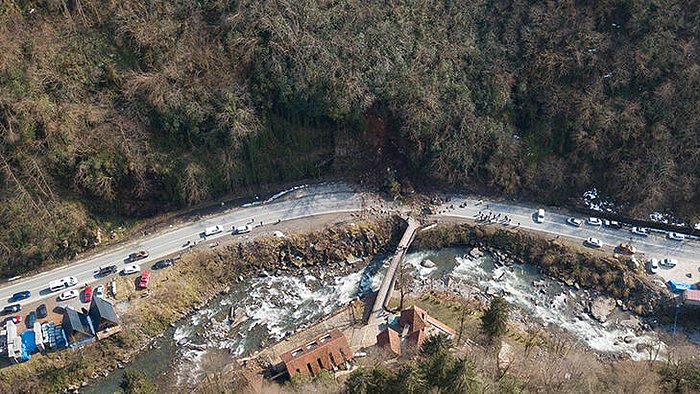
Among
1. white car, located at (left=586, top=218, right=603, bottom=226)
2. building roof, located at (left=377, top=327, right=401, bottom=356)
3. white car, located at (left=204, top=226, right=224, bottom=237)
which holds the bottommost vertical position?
building roof, located at (left=377, top=327, right=401, bottom=356)

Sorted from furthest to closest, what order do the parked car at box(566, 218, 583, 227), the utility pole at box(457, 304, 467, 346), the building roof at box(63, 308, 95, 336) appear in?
the parked car at box(566, 218, 583, 227) < the utility pole at box(457, 304, 467, 346) < the building roof at box(63, 308, 95, 336)

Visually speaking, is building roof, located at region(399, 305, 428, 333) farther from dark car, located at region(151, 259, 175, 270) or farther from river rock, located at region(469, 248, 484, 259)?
dark car, located at region(151, 259, 175, 270)

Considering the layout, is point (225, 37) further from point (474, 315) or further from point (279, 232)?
point (474, 315)

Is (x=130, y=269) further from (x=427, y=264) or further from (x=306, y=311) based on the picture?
(x=427, y=264)

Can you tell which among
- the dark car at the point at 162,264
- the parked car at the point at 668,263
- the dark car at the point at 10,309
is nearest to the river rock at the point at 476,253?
the parked car at the point at 668,263

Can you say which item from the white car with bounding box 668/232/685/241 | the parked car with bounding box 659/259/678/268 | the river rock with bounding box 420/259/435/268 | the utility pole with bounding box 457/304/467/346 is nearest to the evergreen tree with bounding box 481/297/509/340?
the utility pole with bounding box 457/304/467/346

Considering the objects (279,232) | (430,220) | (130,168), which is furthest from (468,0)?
(130,168)

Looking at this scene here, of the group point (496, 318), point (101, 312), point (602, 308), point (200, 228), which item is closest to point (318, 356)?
point (496, 318)
